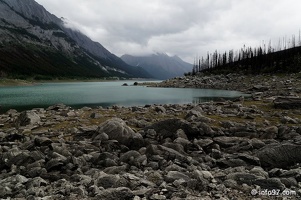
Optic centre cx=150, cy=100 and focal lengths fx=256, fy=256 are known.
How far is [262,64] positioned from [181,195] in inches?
5756

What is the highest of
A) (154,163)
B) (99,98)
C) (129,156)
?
(129,156)

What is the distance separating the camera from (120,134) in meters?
17.2

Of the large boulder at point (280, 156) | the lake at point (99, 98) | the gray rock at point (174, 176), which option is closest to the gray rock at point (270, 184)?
the gray rock at point (174, 176)

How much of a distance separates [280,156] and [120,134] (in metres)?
9.58

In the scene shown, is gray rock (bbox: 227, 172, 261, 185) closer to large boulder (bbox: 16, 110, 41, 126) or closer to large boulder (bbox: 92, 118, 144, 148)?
large boulder (bbox: 92, 118, 144, 148)

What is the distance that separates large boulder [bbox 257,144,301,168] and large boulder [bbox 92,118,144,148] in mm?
7205

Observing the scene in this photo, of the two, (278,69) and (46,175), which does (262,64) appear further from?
(46,175)

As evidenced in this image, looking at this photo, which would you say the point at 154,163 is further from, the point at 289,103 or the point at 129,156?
the point at 289,103

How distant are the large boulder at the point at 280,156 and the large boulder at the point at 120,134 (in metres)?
7.20

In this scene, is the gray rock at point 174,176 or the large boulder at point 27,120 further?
the large boulder at point 27,120

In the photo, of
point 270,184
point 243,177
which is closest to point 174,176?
point 243,177

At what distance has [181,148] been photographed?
15438 mm

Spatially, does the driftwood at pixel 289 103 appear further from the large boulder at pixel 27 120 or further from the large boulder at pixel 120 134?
the large boulder at pixel 27 120

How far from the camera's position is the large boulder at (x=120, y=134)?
16578 millimetres
